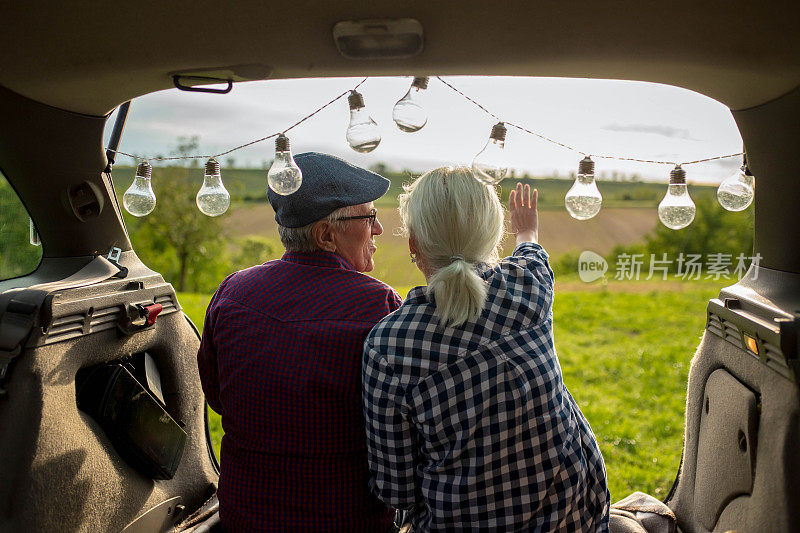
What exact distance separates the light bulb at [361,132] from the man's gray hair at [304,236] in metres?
0.22

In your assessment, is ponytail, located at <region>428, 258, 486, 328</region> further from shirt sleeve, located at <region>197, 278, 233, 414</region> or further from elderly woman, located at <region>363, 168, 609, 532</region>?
shirt sleeve, located at <region>197, 278, 233, 414</region>

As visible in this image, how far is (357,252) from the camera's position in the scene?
1.96 meters

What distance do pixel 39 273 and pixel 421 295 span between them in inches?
61.4

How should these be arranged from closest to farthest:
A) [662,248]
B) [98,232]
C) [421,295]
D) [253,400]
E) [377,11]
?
[377,11] < [421,295] < [253,400] < [98,232] < [662,248]

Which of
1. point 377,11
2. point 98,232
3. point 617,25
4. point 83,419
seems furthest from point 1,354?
point 617,25

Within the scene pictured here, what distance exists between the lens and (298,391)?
5.45 ft

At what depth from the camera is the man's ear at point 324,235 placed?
188cm

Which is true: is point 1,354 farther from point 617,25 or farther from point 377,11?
point 617,25

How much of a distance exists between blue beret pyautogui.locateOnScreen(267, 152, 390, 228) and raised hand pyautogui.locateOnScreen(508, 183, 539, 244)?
45cm

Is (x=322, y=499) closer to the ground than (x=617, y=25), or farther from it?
closer to the ground

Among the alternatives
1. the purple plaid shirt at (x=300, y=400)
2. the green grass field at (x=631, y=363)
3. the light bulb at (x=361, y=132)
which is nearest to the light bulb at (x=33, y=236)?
the purple plaid shirt at (x=300, y=400)

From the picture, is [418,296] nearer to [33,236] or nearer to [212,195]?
[212,195]

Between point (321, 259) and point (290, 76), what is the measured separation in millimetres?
603

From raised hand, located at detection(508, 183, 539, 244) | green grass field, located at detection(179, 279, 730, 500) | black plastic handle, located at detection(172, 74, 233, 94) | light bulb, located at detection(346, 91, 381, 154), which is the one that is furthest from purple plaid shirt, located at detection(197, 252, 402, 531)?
green grass field, located at detection(179, 279, 730, 500)
